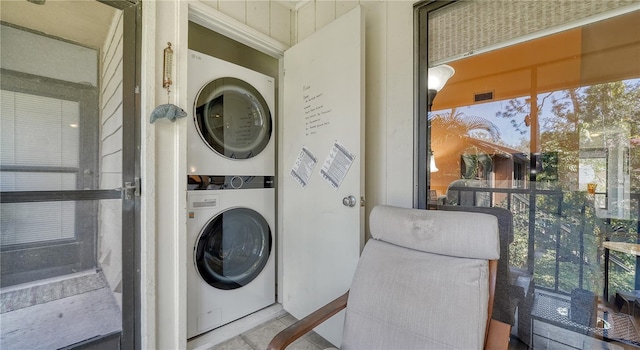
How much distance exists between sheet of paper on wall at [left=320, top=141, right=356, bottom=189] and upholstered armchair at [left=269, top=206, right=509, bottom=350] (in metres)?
0.38

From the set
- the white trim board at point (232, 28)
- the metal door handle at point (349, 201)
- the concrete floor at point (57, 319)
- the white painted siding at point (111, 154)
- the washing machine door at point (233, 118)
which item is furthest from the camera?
the washing machine door at point (233, 118)

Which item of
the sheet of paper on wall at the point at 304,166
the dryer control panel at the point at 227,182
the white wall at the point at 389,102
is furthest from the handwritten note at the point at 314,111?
the dryer control panel at the point at 227,182

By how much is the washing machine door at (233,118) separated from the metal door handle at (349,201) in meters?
0.83

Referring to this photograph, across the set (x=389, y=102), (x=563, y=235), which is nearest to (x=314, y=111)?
(x=389, y=102)

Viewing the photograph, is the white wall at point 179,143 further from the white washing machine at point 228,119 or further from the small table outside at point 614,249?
the small table outside at point 614,249

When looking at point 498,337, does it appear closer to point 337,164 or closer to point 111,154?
point 337,164

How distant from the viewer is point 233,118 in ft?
5.94

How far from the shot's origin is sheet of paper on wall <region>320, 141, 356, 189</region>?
146 centimetres

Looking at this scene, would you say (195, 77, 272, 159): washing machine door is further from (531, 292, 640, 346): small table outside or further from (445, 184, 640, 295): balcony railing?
(531, 292, 640, 346): small table outside

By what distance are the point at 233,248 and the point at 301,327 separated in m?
1.07

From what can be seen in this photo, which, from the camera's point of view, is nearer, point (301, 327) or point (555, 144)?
point (301, 327)

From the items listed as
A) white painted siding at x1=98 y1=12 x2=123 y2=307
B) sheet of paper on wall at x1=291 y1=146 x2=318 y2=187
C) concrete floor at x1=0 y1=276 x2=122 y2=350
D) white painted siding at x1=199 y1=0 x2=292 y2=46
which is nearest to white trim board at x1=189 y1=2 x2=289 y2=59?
white painted siding at x1=199 y1=0 x2=292 y2=46

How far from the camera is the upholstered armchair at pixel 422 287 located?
89cm

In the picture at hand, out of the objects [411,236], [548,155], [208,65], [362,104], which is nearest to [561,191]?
[548,155]
